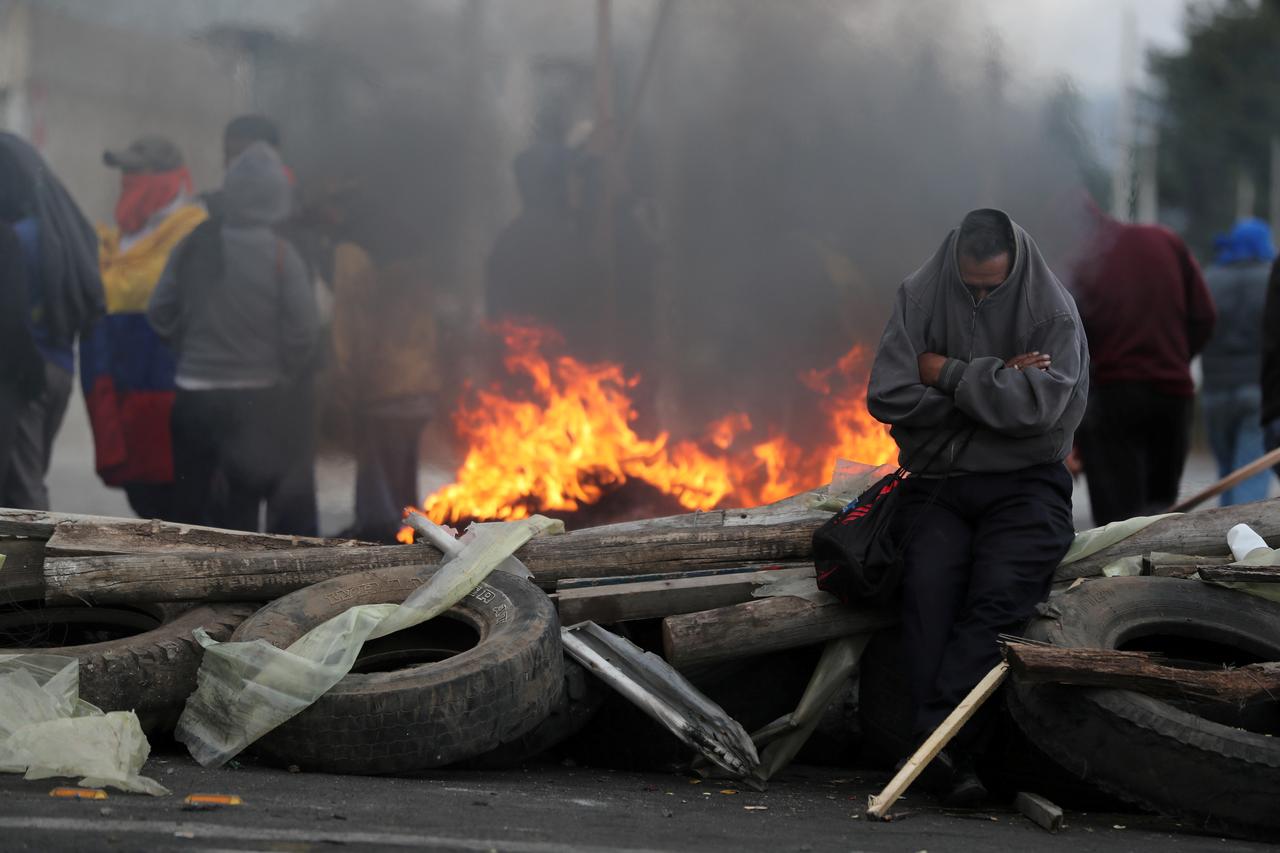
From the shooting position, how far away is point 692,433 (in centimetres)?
898

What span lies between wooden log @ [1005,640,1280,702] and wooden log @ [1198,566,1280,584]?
60 centimetres

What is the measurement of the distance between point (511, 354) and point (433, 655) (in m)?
4.37

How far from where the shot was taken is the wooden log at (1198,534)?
501 centimetres

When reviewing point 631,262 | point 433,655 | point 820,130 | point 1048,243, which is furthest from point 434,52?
point 433,655

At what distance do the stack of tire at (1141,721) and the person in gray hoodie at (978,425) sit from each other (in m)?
0.16

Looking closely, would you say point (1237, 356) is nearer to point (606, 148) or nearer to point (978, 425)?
point (606, 148)

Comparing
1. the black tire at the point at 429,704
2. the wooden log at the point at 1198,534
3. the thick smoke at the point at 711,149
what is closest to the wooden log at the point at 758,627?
the black tire at the point at 429,704

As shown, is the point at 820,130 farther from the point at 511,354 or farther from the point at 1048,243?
the point at 511,354

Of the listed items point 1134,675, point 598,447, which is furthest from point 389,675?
point 598,447

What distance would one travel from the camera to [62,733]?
391 cm

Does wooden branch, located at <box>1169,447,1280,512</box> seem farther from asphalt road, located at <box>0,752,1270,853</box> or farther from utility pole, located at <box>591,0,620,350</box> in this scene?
utility pole, located at <box>591,0,620,350</box>

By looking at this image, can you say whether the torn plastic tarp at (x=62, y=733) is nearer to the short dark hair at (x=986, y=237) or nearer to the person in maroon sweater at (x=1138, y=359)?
the short dark hair at (x=986, y=237)

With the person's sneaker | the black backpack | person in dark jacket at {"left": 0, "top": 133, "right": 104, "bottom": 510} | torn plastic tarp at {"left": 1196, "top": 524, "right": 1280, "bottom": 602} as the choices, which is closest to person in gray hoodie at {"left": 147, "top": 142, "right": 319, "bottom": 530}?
person in dark jacket at {"left": 0, "top": 133, "right": 104, "bottom": 510}

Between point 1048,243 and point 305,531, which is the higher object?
point 1048,243
